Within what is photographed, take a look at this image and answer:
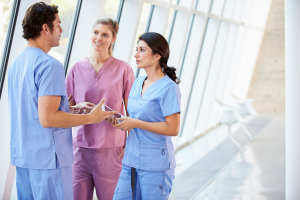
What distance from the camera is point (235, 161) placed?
5.18 m

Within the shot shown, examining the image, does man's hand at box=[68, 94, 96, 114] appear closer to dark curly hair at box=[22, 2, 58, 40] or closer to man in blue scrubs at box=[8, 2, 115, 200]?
man in blue scrubs at box=[8, 2, 115, 200]

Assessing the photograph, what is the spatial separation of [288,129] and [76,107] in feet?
7.28

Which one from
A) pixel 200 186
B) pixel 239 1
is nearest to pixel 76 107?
pixel 200 186

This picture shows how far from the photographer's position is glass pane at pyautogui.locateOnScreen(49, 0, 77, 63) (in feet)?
9.47

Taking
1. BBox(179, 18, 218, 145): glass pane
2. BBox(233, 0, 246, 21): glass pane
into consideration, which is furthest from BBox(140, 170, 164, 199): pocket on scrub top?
BBox(233, 0, 246, 21): glass pane

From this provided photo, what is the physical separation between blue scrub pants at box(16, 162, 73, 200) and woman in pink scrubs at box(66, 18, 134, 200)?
1.63ft

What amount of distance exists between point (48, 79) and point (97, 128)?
751 millimetres

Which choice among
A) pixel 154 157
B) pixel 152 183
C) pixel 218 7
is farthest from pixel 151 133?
pixel 218 7

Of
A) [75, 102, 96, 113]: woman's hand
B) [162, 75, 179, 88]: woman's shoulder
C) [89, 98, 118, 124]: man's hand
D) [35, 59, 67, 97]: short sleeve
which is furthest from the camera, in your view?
[75, 102, 96, 113]: woman's hand

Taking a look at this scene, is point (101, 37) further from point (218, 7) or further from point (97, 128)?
point (218, 7)

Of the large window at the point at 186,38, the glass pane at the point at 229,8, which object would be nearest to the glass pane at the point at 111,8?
the large window at the point at 186,38

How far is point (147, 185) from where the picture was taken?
1.83 meters

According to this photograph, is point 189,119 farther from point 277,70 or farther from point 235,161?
point 277,70

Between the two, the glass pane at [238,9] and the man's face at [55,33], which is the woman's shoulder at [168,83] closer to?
the man's face at [55,33]
